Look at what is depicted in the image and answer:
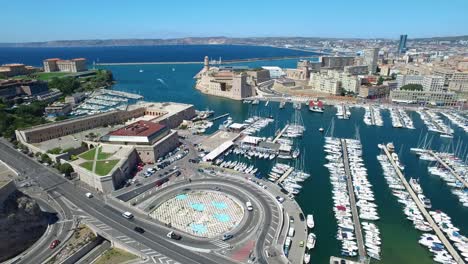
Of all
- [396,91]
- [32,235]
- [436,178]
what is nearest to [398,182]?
[436,178]

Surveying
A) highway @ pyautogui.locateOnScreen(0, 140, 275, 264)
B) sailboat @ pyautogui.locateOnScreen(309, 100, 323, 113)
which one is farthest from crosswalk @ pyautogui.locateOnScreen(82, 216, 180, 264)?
sailboat @ pyautogui.locateOnScreen(309, 100, 323, 113)

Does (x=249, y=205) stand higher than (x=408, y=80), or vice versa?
(x=408, y=80)

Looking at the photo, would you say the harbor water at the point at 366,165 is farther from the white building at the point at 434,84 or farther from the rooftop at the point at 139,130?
the white building at the point at 434,84

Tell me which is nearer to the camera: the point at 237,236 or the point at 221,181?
the point at 237,236

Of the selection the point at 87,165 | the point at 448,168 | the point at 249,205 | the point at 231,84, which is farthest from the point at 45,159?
the point at 231,84

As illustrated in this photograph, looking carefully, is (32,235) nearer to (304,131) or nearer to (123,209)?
(123,209)

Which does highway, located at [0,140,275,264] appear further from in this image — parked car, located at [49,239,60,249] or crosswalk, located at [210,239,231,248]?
parked car, located at [49,239,60,249]

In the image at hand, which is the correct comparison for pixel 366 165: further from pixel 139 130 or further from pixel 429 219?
pixel 139 130
